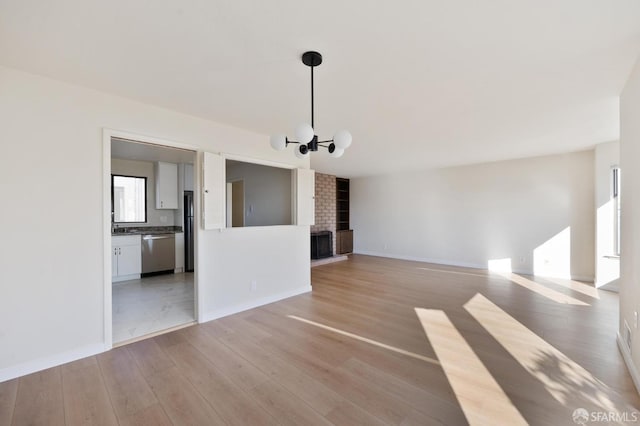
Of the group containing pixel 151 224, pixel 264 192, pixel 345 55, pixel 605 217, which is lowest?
pixel 151 224

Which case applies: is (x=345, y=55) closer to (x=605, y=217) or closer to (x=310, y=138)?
(x=310, y=138)

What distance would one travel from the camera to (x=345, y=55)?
204 cm

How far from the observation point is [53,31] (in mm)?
1754

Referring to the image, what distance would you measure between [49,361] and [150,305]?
152 cm

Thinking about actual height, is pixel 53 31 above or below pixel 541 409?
above

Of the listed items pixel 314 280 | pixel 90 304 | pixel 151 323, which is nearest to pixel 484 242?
pixel 314 280

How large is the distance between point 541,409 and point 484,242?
522 centimetres

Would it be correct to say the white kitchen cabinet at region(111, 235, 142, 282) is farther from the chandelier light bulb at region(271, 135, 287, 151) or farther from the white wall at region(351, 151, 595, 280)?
the white wall at region(351, 151, 595, 280)

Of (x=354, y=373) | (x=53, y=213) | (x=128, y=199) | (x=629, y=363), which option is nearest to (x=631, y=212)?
(x=629, y=363)

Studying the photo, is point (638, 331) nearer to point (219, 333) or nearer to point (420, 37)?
point (420, 37)

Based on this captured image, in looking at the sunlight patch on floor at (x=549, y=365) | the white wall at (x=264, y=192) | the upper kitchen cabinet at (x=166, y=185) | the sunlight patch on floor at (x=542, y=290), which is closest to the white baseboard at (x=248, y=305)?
the white wall at (x=264, y=192)

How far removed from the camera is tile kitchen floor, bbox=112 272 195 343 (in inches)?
126

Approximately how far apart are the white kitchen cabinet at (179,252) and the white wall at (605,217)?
7.73 meters

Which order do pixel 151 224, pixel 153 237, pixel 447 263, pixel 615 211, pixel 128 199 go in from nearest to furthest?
pixel 615 211, pixel 153 237, pixel 128 199, pixel 151 224, pixel 447 263
